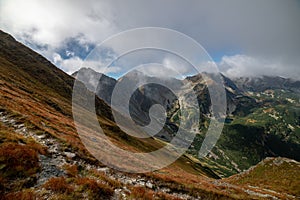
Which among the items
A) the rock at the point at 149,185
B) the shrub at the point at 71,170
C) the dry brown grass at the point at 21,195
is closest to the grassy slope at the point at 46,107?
the dry brown grass at the point at 21,195

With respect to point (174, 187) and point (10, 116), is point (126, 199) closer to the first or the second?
point (174, 187)

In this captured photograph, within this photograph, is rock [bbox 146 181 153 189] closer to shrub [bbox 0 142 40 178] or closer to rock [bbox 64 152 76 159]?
rock [bbox 64 152 76 159]

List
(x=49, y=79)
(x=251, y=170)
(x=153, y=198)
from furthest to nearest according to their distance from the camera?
1. (x=49, y=79)
2. (x=251, y=170)
3. (x=153, y=198)

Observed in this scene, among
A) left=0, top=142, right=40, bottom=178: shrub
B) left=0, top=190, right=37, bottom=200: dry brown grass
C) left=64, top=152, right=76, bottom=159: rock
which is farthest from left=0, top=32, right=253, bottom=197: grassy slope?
left=0, top=190, right=37, bottom=200: dry brown grass

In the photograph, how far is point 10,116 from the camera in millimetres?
24422

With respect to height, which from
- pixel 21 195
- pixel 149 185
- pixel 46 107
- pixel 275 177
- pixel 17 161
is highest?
pixel 275 177

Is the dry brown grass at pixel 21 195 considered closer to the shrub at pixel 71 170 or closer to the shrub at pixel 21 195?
the shrub at pixel 21 195

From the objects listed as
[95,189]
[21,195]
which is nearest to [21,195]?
[21,195]

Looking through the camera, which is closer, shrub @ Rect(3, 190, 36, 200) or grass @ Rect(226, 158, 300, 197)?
shrub @ Rect(3, 190, 36, 200)

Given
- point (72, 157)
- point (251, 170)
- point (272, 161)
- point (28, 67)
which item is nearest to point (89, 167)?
point (72, 157)

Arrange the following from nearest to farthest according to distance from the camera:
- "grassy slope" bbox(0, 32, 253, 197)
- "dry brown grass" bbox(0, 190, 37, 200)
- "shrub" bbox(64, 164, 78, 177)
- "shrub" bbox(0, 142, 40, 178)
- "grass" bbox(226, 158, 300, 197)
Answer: "dry brown grass" bbox(0, 190, 37, 200) → "shrub" bbox(0, 142, 40, 178) → "shrub" bbox(64, 164, 78, 177) → "grassy slope" bbox(0, 32, 253, 197) → "grass" bbox(226, 158, 300, 197)

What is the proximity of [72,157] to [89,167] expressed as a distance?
180 centimetres

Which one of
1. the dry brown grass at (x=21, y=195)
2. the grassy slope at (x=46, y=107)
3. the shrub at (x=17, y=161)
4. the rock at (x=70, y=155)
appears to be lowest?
the dry brown grass at (x=21, y=195)

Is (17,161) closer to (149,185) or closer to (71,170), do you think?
(71,170)
